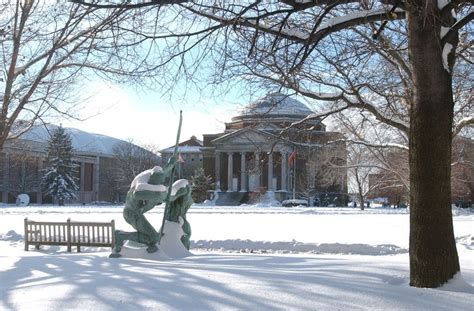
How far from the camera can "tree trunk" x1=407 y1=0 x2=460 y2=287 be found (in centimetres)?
640

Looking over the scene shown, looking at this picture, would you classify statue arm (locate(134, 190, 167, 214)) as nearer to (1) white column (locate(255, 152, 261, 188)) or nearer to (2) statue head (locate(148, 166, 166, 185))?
(2) statue head (locate(148, 166, 166, 185))

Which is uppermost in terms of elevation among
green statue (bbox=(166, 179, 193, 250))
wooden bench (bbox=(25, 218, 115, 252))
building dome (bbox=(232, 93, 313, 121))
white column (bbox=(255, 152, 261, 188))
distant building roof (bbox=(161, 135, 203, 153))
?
distant building roof (bbox=(161, 135, 203, 153))

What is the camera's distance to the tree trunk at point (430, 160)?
6398 millimetres

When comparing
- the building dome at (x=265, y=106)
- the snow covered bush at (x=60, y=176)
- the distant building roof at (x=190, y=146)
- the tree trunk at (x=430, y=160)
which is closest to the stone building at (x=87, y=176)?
the snow covered bush at (x=60, y=176)

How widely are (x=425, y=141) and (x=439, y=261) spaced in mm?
1358

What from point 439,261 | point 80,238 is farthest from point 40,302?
point 80,238

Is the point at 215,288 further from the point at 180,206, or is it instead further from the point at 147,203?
the point at 180,206

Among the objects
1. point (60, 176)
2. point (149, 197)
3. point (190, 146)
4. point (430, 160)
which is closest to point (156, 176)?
point (149, 197)

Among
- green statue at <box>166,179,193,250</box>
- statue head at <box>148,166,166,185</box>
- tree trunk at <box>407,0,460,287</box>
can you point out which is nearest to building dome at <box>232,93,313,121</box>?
green statue at <box>166,179,193,250</box>

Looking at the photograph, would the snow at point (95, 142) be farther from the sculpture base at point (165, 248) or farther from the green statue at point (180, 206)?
the sculpture base at point (165, 248)

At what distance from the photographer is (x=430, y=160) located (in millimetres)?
6438

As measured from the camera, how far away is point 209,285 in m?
6.05

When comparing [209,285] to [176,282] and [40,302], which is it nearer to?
[176,282]

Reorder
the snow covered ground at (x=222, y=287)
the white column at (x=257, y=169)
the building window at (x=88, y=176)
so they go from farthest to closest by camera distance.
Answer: the building window at (x=88, y=176) → the white column at (x=257, y=169) → the snow covered ground at (x=222, y=287)
